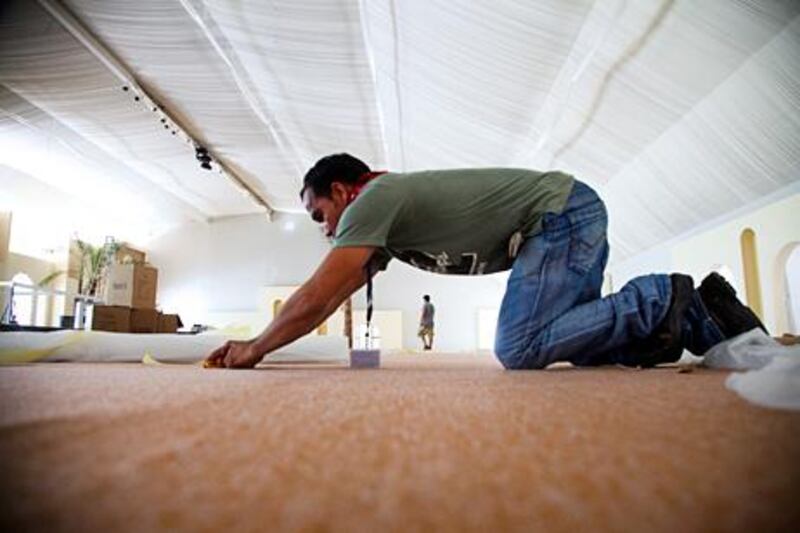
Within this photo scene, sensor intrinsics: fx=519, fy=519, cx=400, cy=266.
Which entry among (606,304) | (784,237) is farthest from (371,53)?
(606,304)

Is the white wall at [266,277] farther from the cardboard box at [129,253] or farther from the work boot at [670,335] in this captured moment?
the work boot at [670,335]

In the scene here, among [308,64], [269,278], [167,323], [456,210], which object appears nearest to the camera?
[456,210]

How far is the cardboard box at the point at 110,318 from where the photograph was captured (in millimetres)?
3352

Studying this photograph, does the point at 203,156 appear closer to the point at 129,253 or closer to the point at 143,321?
the point at 129,253

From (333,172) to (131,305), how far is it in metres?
4.08

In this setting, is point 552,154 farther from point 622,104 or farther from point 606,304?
point 606,304

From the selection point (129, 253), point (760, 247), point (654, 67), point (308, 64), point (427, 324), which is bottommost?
point (427, 324)

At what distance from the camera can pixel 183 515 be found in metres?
0.24

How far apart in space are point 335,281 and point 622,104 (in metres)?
3.40

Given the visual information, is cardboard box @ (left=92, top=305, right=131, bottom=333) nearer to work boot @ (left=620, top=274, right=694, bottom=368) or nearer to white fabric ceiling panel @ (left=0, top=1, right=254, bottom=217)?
white fabric ceiling panel @ (left=0, top=1, right=254, bottom=217)

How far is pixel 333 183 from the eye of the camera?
1489 mm

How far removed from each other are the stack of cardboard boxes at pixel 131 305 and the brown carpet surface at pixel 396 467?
10.7ft

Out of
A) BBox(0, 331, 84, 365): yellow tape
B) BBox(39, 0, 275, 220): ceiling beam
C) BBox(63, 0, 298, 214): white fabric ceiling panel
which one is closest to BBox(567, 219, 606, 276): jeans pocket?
BBox(0, 331, 84, 365): yellow tape

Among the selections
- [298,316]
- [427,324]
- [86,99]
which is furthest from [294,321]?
[427,324]
